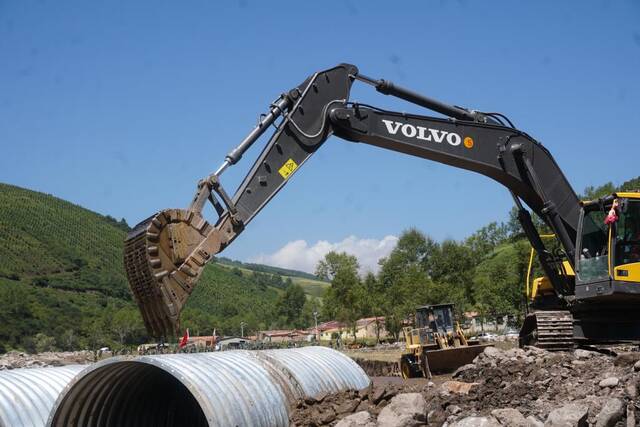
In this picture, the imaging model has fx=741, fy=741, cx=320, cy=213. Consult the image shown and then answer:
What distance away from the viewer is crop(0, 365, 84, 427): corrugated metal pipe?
9.67 meters

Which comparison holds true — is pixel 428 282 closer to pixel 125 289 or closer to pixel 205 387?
pixel 205 387

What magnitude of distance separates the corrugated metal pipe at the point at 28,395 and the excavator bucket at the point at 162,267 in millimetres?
1829

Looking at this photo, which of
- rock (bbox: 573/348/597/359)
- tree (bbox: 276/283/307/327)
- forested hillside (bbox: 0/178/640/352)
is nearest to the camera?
rock (bbox: 573/348/597/359)

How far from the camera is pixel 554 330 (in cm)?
1509

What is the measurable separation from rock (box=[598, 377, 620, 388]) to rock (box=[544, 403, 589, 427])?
1915 millimetres

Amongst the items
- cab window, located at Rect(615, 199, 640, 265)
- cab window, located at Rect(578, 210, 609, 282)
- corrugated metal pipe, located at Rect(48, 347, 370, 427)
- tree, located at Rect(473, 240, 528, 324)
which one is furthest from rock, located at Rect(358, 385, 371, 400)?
tree, located at Rect(473, 240, 528, 324)

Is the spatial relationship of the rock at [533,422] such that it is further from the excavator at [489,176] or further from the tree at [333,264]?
the tree at [333,264]

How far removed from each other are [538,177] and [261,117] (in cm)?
560

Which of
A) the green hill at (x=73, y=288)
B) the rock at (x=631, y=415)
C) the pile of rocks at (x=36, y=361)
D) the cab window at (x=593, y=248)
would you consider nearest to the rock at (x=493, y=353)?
the cab window at (x=593, y=248)

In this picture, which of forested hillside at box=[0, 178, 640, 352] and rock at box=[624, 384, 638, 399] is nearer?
rock at box=[624, 384, 638, 399]

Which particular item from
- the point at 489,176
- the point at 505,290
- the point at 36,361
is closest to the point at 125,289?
the point at 505,290

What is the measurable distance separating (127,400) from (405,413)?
430 centimetres

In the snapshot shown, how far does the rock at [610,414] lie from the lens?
7695 millimetres

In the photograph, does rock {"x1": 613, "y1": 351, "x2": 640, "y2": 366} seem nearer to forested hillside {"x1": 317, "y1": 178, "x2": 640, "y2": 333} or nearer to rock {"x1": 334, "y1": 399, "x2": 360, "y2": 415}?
rock {"x1": 334, "y1": 399, "x2": 360, "y2": 415}
